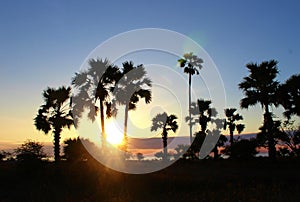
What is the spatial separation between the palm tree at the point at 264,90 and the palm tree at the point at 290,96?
70 centimetres

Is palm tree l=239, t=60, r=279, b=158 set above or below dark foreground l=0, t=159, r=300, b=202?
above

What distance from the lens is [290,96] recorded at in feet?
105

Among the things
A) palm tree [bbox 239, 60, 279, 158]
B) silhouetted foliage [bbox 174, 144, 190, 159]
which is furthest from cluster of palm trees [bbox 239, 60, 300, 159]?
silhouetted foliage [bbox 174, 144, 190, 159]

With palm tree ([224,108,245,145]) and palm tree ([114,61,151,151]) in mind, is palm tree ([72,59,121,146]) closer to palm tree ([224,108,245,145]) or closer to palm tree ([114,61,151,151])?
palm tree ([114,61,151,151])

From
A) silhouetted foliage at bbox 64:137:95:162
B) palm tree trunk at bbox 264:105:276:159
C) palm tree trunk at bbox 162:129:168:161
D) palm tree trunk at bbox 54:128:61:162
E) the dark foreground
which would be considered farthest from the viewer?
palm tree trunk at bbox 162:129:168:161

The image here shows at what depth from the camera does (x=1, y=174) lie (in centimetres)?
2225

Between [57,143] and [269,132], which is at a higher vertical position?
[269,132]

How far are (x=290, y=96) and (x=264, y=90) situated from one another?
272 cm

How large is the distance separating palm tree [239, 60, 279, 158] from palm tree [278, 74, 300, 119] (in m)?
0.70

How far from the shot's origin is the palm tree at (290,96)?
3069 cm

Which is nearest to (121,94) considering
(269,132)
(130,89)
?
(130,89)

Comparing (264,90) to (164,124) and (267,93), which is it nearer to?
(267,93)

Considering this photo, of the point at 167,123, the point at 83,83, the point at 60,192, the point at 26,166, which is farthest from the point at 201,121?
the point at 60,192

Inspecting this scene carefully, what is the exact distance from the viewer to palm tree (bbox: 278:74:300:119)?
30.7 metres
